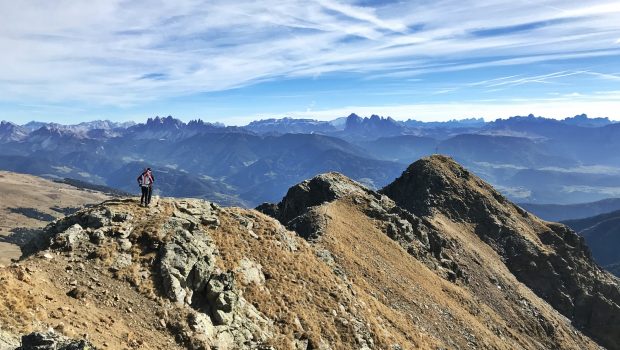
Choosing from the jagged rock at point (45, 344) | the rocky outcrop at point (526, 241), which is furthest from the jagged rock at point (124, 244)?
the rocky outcrop at point (526, 241)

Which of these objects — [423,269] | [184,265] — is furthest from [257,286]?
[423,269]

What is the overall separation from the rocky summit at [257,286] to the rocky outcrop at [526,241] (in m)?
13.8

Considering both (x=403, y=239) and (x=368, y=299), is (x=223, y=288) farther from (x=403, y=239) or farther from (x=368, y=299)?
(x=403, y=239)

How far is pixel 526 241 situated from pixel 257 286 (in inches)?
3907

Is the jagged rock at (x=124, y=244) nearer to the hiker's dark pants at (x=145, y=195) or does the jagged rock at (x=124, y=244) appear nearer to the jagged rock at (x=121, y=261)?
the jagged rock at (x=121, y=261)

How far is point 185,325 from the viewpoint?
2730cm

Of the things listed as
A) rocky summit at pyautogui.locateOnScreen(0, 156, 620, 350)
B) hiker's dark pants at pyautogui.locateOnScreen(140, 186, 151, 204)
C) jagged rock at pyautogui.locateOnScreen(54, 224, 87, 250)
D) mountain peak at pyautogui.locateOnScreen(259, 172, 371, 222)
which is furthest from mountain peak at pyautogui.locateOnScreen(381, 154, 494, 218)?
jagged rock at pyautogui.locateOnScreen(54, 224, 87, 250)

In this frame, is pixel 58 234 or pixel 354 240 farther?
pixel 354 240

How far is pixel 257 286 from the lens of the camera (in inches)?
1395

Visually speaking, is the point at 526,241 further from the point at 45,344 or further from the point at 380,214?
the point at 45,344

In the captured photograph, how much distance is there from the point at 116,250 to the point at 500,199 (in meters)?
121

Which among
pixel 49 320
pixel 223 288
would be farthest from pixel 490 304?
pixel 49 320

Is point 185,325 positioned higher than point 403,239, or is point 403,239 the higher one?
point 185,325

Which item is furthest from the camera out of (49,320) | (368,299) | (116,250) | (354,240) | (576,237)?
(576,237)
